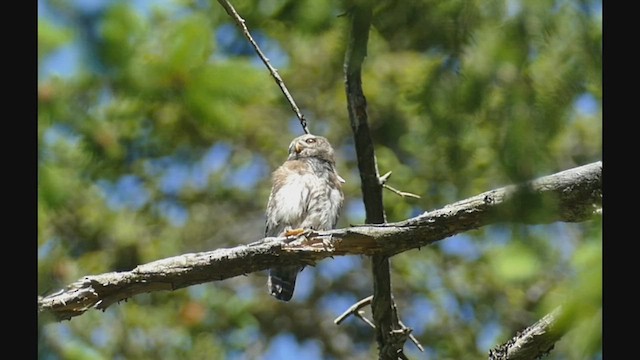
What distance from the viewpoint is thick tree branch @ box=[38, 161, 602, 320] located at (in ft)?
10.8

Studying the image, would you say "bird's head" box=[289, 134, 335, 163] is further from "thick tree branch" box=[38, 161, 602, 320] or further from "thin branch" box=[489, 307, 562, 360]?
"thin branch" box=[489, 307, 562, 360]

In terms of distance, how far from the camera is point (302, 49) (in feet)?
35.0

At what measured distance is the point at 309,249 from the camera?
3.79m

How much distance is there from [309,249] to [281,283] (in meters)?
2.56

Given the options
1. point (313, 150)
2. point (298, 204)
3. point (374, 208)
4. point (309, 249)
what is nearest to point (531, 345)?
point (309, 249)

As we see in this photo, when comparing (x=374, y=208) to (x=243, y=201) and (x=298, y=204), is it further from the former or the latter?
(x=243, y=201)

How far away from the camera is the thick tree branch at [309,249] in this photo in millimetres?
3291

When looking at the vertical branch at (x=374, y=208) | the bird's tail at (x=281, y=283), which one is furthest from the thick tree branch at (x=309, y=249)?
the bird's tail at (x=281, y=283)

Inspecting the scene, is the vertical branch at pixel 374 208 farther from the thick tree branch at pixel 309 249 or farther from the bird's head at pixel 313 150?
the bird's head at pixel 313 150

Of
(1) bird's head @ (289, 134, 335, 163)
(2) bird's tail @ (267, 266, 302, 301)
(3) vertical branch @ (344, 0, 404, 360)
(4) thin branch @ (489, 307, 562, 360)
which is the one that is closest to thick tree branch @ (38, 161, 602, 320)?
(3) vertical branch @ (344, 0, 404, 360)

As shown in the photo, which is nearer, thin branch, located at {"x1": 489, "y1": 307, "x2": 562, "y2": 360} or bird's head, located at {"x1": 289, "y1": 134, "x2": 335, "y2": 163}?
thin branch, located at {"x1": 489, "y1": 307, "x2": 562, "y2": 360}

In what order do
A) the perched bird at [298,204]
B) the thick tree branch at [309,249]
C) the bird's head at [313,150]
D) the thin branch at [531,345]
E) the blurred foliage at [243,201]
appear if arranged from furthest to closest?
1. the bird's head at [313,150]
2. the perched bird at [298,204]
3. the blurred foliage at [243,201]
4. the thin branch at [531,345]
5. the thick tree branch at [309,249]
